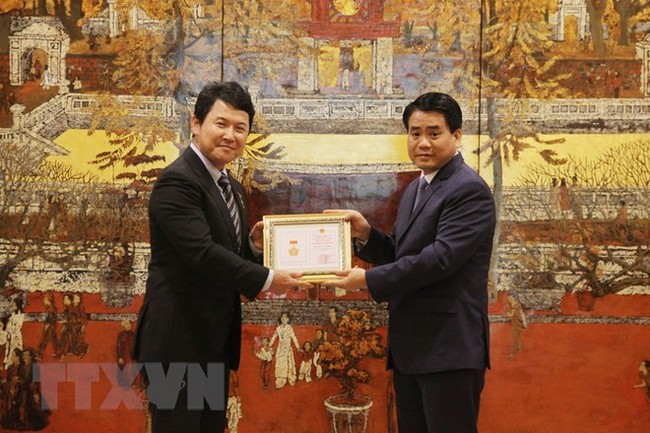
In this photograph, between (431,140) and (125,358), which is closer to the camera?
(431,140)

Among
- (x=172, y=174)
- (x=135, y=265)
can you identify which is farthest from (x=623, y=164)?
(x=135, y=265)

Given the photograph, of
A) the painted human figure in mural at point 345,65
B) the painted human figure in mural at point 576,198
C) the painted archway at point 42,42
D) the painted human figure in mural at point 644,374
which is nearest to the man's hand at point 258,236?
the painted human figure in mural at point 345,65

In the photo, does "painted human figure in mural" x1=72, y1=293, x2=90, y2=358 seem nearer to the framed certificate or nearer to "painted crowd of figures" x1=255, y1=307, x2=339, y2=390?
"painted crowd of figures" x1=255, y1=307, x2=339, y2=390

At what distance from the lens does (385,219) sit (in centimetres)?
390

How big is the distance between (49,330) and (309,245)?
1.95 metres

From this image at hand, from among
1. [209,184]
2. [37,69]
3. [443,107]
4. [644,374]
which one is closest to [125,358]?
[209,184]

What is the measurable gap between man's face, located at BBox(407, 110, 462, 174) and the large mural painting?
3.28ft

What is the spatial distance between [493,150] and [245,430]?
2257 mm

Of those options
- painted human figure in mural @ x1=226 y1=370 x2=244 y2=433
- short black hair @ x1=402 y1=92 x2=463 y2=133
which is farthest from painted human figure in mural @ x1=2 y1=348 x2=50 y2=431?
short black hair @ x1=402 y1=92 x2=463 y2=133

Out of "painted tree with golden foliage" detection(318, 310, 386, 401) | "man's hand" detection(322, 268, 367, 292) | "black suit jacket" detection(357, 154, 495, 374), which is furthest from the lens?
"painted tree with golden foliage" detection(318, 310, 386, 401)

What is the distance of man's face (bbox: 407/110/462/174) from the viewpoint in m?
2.85

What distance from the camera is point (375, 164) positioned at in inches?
153

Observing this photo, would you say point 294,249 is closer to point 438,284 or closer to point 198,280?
point 198,280

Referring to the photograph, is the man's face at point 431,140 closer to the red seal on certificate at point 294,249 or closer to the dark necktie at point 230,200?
the red seal on certificate at point 294,249
